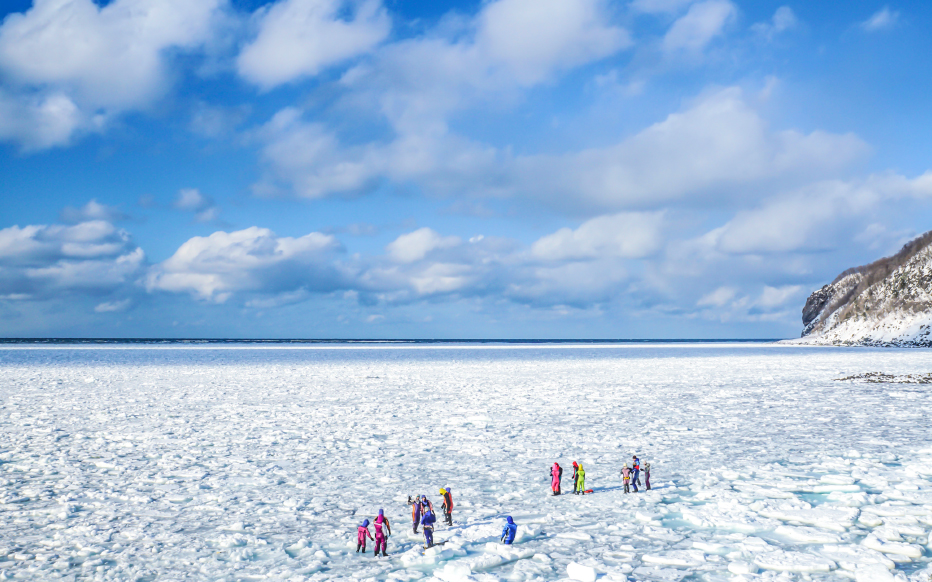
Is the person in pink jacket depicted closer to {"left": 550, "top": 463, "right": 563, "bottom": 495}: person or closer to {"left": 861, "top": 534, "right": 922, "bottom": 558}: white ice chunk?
{"left": 550, "top": 463, "right": 563, "bottom": 495}: person

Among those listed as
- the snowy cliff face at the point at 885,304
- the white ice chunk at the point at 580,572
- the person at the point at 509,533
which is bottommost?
the white ice chunk at the point at 580,572

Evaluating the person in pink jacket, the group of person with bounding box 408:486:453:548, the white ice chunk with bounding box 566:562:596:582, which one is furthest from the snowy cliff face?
the white ice chunk with bounding box 566:562:596:582

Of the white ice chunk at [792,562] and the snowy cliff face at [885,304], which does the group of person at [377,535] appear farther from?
the snowy cliff face at [885,304]

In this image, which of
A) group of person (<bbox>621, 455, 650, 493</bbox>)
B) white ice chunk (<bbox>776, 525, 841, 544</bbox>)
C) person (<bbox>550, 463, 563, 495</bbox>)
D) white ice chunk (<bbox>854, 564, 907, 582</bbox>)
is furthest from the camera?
group of person (<bbox>621, 455, 650, 493</bbox>)

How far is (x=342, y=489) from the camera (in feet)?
30.9

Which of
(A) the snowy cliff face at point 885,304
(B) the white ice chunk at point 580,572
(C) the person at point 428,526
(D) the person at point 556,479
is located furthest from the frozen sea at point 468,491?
(A) the snowy cliff face at point 885,304

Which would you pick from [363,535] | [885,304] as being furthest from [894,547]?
[885,304]

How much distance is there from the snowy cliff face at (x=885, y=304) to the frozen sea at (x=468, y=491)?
82.4 metres

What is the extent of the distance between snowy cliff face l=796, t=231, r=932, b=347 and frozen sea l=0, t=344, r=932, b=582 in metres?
82.4

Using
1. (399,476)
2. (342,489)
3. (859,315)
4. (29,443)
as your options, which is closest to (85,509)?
(342,489)

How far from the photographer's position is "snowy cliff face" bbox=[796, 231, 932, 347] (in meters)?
85.1

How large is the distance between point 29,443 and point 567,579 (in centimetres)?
1266

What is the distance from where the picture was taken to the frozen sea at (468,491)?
645cm

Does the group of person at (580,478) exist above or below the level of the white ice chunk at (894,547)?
above
